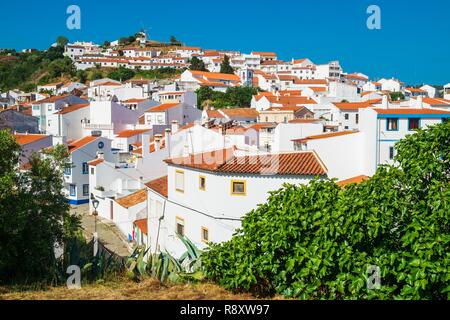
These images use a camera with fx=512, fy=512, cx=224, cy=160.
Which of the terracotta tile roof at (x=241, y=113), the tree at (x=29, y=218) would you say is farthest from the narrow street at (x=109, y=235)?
the terracotta tile roof at (x=241, y=113)

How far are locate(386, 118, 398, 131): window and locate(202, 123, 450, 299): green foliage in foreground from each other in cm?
1796

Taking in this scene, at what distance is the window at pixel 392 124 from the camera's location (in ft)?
87.9

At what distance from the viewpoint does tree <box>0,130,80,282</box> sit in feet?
37.2

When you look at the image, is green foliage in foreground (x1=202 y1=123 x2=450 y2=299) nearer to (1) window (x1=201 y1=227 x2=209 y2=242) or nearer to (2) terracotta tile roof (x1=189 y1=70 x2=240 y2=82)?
(1) window (x1=201 y1=227 x2=209 y2=242)

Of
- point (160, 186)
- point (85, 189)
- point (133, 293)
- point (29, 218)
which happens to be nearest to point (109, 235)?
point (160, 186)

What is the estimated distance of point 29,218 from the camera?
12469 mm

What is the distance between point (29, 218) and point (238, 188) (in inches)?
390

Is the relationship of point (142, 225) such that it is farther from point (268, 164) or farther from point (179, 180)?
point (268, 164)

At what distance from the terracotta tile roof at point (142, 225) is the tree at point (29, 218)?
1168 centimetres

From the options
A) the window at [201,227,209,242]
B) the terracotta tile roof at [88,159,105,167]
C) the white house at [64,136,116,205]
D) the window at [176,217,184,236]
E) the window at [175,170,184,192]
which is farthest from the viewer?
the white house at [64,136,116,205]

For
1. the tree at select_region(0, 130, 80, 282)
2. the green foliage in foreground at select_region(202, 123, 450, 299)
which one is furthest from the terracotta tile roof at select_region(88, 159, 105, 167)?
the green foliage in foreground at select_region(202, 123, 450, 299)

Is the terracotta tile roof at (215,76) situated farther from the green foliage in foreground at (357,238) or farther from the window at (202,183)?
the green foliage in foreground at (357,238)

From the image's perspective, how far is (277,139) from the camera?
30.8m

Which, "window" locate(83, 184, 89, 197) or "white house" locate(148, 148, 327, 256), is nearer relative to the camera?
"white house" locate(148, 148, 327, 256)
